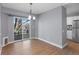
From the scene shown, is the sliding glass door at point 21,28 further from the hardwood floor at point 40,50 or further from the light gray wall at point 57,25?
the light gray wall at point 57,25

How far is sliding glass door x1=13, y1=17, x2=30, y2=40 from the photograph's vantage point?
17.6ft

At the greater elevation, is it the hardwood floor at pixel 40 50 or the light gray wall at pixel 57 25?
the light gray wall at pixel 57 25

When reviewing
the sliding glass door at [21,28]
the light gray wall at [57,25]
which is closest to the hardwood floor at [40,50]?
the light gray wall at [57,25]

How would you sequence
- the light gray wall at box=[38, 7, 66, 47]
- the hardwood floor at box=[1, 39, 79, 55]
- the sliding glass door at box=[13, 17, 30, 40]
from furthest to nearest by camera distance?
the sliding glass door at box=[13, 17, 30, 40] < the light gray wall at box=[38, 7, 66, 47] < the hardwood floor at box=[1, 39, 79, 55]

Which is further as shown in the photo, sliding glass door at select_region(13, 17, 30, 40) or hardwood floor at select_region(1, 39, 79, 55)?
sliding glass door at select_region(13, 17, 30, 40)

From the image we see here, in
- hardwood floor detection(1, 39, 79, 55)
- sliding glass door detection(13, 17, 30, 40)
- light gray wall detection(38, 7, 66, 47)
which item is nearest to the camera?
hardwood floor detection(1, 39, 79, 55)

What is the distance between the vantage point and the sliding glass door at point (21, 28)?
17.6ft

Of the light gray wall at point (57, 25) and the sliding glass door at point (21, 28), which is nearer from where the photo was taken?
the light gray wall at point (57, 25)

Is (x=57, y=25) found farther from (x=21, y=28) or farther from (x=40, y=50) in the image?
(x=21, y=28)

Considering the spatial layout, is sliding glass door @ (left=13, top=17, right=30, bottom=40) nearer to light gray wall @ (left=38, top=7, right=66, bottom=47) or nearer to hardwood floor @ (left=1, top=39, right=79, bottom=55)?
hardwood floor @ (left=1, top=39, right=79, bottom=55)

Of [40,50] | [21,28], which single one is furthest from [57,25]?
[21,28]

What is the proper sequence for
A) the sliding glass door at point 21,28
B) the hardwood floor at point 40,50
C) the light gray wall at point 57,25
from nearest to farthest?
the hardwood floor at point 40,50, the light gray wall at point 57,25, the sliding glass door at point 21,28

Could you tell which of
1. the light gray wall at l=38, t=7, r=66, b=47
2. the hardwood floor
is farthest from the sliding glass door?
the light gray wall at l=38, t=7, r=66, b=47

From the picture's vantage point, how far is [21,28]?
574 centimetres
